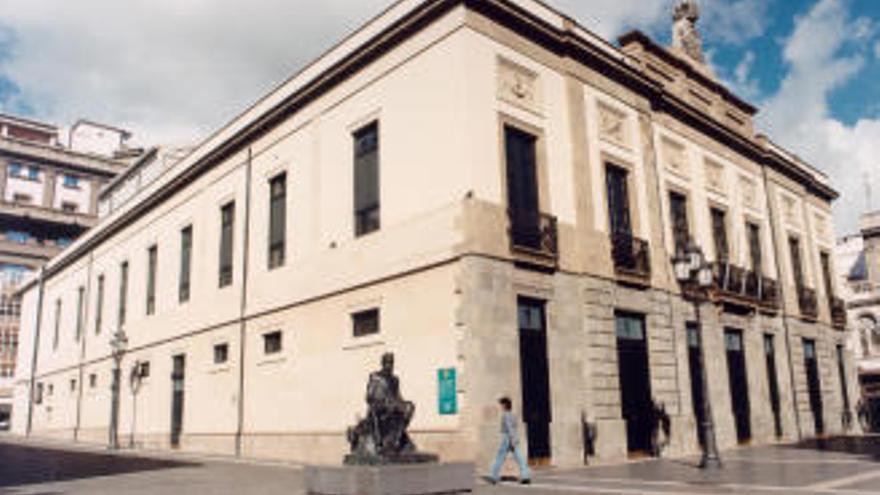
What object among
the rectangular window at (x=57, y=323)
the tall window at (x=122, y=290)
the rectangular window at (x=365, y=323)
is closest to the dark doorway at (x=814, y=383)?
the rectangular window at (x=365, y=323)

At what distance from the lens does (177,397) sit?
1034 inches

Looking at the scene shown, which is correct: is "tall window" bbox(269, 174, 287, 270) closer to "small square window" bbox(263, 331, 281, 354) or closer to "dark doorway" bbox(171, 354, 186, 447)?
"small square window" bbox(263, 331, 281, 354)

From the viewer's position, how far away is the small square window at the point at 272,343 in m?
21.1

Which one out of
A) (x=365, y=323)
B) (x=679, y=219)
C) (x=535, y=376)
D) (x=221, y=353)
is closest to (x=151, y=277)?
(x=221, y=353)

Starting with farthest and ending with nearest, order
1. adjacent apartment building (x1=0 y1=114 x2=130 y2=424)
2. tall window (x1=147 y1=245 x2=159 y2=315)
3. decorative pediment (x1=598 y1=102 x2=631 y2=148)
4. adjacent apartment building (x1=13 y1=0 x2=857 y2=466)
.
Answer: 1. adjacent apartment building (x1=0 y1=114 x2=130 y2=424)
2. tall window (x1=147 y1=245 x2=159 y2=315)
3. decorative pediment (x1=598 y1=102 x2=631 y2=148)
4. adjacent apartment building (x1=13 y1=0 x2=857 y2=466)

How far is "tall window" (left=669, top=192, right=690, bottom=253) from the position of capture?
22062 mm

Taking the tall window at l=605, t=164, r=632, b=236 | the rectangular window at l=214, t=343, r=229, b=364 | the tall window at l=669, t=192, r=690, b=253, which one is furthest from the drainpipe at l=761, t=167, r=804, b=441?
the rectangular window at l=214, t=343, r=229, b=364

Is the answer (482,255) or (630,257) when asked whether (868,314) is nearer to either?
(630,257)

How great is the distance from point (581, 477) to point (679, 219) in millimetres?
11659

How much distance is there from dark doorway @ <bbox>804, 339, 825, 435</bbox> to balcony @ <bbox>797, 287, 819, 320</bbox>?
3.43 ft

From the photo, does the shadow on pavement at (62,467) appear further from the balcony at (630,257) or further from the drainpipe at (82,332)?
the drainpipe at (82,332)

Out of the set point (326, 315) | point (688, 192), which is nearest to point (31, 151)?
point (326, 315)

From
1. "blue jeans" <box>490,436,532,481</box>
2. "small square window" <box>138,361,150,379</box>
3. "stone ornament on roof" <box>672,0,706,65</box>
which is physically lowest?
"blue jeans" <box>490,436,532,481</box>

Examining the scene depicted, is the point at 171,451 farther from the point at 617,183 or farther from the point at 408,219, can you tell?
the point at 617,183
